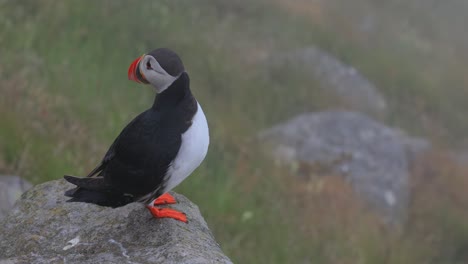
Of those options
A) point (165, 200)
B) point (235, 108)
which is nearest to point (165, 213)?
point (165, 200)

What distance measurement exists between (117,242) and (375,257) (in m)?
3.58

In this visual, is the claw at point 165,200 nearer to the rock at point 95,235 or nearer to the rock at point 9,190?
the rock at point 95,235

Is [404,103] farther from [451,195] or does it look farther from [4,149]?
[4,149]

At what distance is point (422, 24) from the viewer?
61.4 ft

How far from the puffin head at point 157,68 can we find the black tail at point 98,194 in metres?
0.54

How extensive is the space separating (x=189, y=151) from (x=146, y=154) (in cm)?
20

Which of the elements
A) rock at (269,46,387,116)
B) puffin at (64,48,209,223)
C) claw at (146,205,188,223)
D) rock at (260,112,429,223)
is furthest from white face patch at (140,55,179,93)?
rock at (269,46,387,116)

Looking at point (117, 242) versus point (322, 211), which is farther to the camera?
point (322, 211)

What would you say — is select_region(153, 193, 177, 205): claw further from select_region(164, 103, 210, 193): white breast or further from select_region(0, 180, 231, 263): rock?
select_region(164, 103, 210, 193): white breast

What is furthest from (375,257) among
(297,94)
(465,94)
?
(465,94)

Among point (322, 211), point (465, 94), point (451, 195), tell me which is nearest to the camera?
point (322, 211)

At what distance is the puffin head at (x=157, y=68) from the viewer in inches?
113

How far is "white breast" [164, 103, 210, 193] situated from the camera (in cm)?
295

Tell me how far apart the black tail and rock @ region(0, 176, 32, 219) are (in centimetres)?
122
